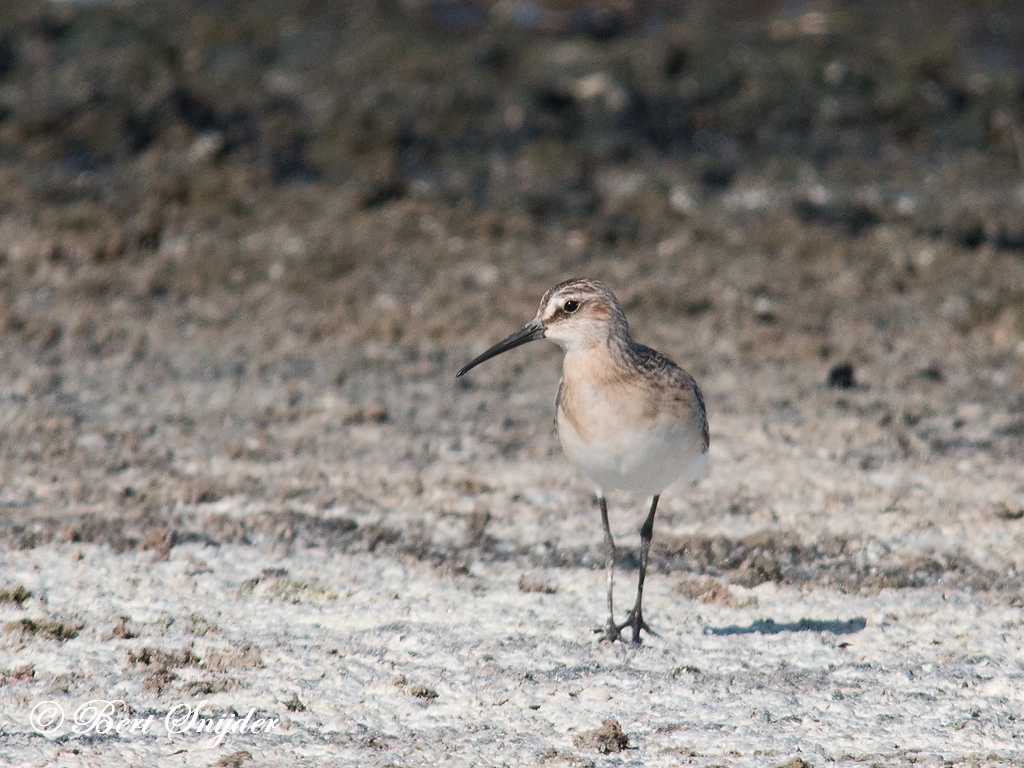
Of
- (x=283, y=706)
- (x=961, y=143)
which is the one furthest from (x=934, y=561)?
(x=961, y=143)

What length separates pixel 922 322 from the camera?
974cm

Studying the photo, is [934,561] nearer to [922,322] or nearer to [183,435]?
[922,322]

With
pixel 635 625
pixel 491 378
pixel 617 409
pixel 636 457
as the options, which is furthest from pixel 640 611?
pixel 491 378

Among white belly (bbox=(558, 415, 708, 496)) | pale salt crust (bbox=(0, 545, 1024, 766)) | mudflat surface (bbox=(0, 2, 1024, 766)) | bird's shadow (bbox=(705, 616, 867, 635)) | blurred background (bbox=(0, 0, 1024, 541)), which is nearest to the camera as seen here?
pale salt crust (bbox=(0, 545, 1024, 766))

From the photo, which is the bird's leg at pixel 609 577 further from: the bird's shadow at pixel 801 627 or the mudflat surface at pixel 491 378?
the bird's shadow at pixel 801 627

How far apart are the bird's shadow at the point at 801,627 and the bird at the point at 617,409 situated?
36cm

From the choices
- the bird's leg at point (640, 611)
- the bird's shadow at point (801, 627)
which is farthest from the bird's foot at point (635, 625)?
the bird's shadow at point (801, 627)

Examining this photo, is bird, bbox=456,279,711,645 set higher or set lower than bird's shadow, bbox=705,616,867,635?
higher

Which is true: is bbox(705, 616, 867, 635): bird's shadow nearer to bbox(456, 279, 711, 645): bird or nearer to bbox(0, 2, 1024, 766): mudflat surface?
bbox(0, 2, 1024, 766): mudflat surface

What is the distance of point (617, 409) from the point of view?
576cm

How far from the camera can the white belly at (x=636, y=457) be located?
18.8ft

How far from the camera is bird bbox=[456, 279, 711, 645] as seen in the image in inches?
227

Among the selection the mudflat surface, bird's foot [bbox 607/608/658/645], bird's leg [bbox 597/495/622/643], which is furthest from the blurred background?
bird's foot [bbox 607/608/658/645]

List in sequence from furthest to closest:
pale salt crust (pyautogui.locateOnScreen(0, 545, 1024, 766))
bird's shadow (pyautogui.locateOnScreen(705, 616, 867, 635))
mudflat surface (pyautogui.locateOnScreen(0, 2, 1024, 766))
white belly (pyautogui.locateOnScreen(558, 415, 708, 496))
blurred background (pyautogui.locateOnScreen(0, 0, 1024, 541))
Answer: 1. blurred background (pyautogui.locateOnScreen(0, 0, 1024, 541))
2. bird's shadow (pyautogui.locateOnScreen(705, 616, 867, 635))
3. white belly (pyautogui.locateOnScreen(558, 415, 708, 496))
4. mudflat surface (pyautogui.locateOnScreen(0, 2, 1024, 766))
5. pale salt crust (pyautogui.locateOnScreen(0, 545, 1024, 766))
